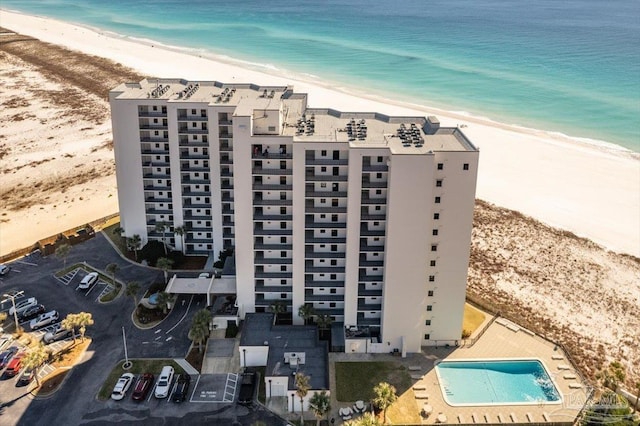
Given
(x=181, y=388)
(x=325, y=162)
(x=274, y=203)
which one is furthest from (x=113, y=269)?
(x=325, y=162)

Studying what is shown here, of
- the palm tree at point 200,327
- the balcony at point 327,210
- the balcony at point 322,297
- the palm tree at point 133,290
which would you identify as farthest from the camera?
the palm tree at point 133,290

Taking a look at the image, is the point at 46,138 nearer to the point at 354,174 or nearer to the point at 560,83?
the point at 354,174

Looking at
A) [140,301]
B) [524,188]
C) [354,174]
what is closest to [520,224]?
[524,188]

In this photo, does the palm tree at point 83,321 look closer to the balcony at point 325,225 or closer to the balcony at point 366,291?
the balcony at point 325,225

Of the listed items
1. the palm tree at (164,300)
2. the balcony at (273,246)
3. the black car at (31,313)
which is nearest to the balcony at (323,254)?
the balcony at (273,246)

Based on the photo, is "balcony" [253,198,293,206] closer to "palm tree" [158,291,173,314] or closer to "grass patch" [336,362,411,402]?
"palm tree" [158,291,173,314]

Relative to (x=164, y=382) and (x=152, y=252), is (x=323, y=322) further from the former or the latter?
(x=152, y=252)
